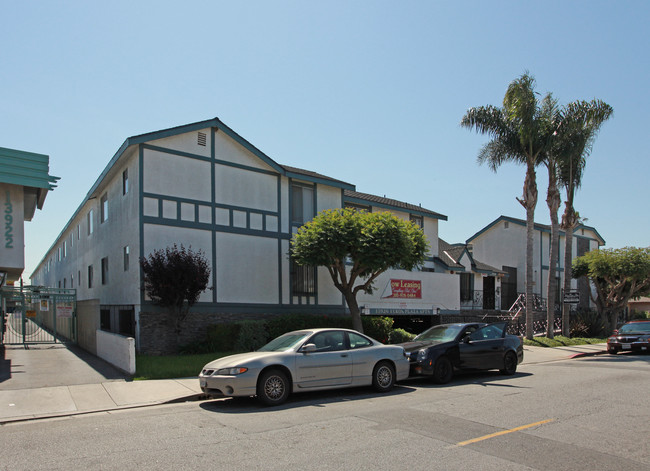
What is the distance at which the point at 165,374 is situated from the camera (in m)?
12.8

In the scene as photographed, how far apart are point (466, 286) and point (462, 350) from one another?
59.7 ft

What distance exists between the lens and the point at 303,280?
21328 millimetres

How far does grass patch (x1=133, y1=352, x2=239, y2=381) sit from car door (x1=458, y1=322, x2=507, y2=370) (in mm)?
6619

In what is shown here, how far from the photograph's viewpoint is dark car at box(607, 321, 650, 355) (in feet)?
67.2

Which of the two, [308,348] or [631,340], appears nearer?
[308,348]

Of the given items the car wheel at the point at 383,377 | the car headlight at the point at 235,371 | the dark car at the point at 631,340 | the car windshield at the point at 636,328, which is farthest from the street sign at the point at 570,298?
the car headlight at the point at 235,371

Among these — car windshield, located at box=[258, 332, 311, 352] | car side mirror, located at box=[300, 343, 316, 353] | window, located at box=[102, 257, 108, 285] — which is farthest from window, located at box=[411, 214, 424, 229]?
car side mirror, located at box=[300, 343, 316, 353]

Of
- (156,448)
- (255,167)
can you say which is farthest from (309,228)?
(156,448)

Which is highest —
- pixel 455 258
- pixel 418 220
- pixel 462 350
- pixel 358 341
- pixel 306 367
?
pixel 418 220

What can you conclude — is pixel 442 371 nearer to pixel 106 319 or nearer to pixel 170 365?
pixel 170 365

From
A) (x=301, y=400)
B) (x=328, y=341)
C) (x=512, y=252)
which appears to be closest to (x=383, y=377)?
(x=328, y=341)

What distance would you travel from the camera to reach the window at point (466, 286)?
30344 millimetres

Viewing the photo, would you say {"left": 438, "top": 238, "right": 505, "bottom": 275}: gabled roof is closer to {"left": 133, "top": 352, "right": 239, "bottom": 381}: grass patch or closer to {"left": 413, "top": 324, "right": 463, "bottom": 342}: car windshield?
{"left": 413, "top": 324, "right": 463, "bottom": 342}: car windshield

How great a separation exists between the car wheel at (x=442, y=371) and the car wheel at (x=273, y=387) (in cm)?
418
